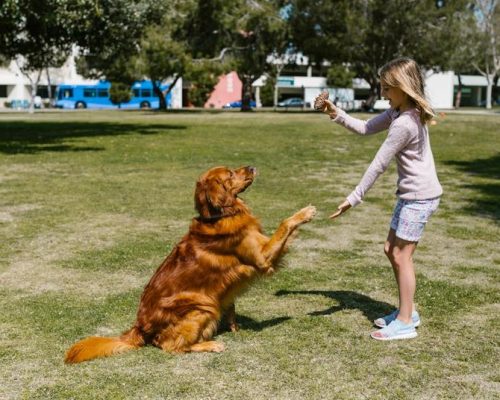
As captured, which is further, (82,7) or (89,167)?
(82,7)

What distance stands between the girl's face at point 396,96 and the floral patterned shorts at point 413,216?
0.71 meters

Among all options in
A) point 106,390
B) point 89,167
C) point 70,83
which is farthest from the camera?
point 70,83

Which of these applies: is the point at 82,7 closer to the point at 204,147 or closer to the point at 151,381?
the point at 204,147

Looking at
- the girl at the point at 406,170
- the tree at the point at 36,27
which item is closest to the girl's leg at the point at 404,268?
the girl at the point at 406,170

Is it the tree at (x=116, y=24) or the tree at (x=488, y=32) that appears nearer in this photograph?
the tree at (x=116, y=24)

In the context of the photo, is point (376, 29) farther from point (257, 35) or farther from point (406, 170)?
point (406, 170)

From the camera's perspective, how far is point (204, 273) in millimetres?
4645

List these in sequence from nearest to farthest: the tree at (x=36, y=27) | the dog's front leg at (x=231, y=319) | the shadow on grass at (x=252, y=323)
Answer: the dog's front leg at (x=231, y=319)
the shadow on grass at (x=252, y=323)
the tree at (x=36, y=27)

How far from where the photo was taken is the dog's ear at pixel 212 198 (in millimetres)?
4586

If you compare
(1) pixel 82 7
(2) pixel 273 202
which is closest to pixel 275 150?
(1) pixel 82 7

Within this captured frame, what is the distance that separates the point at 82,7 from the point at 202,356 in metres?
18.2

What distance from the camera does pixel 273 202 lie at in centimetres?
1099

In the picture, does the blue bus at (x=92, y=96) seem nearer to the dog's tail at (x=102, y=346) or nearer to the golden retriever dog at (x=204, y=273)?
the golden retriever dog at (x=204, y=273)

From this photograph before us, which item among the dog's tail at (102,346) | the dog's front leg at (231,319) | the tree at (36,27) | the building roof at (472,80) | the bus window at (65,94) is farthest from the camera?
the building roof at (472,80)
